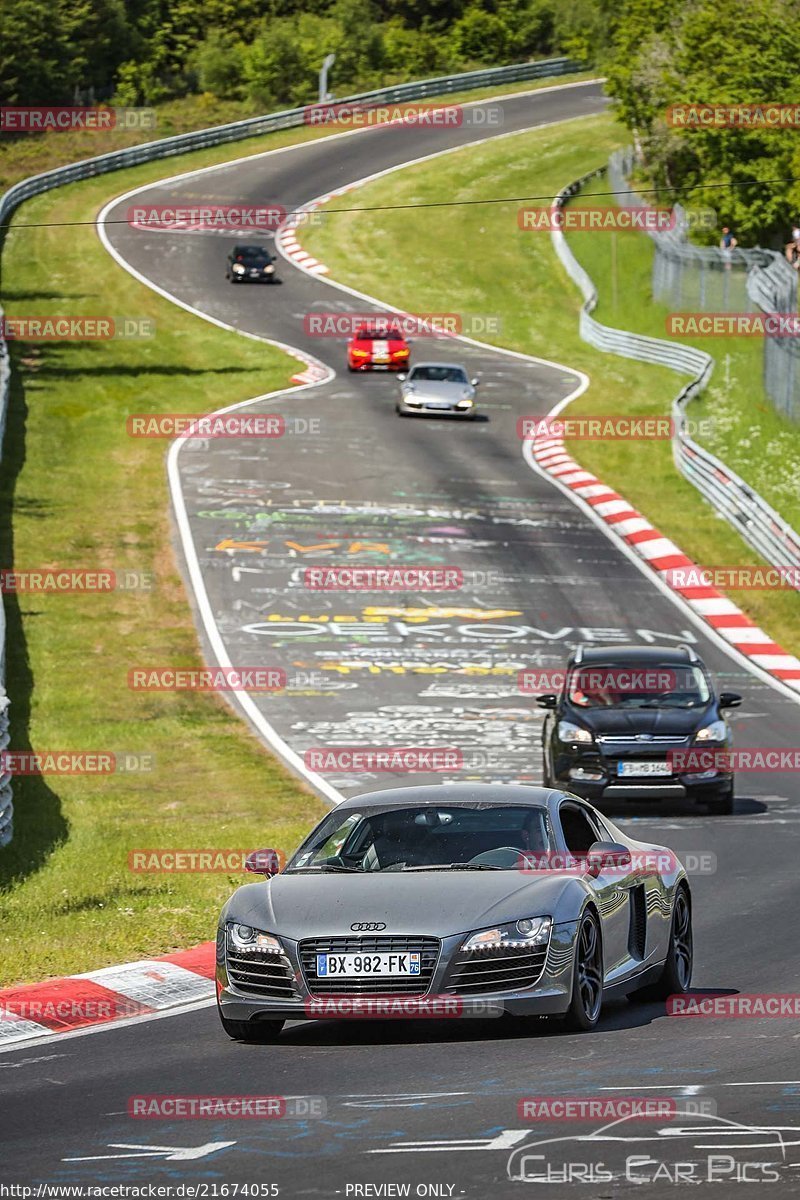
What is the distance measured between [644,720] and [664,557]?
50.1 feet

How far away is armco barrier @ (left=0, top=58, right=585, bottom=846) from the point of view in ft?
246

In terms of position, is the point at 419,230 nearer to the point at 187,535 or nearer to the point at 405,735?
the point at 187,535

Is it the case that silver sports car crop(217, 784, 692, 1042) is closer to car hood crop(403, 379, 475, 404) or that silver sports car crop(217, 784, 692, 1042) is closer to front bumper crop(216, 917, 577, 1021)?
front bumper crop(216, 917, 577, 1021)

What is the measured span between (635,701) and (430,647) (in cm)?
868

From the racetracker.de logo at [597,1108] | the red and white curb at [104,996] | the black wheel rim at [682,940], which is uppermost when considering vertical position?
the racetracker.de logo at [597,1108]

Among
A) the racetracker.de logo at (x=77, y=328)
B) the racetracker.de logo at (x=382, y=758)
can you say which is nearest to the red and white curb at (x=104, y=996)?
the racetracker.de logo at (x=382, y=758)

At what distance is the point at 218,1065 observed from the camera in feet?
31.3

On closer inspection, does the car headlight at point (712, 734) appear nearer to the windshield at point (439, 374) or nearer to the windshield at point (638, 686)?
the windshield at point (638, 686)

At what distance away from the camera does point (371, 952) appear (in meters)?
9.66

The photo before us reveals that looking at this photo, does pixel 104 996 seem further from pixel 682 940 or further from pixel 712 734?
pixel 712 734

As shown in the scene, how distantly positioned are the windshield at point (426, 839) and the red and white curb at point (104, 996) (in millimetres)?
1535

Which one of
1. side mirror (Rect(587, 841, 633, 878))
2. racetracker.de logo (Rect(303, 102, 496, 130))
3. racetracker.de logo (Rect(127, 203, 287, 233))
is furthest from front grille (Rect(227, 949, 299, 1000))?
racetracker.de logo (Rect(303, 102, 496, 130))

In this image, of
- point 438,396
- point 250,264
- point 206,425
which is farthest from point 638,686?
point 250,264

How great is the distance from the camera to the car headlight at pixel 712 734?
20.3 meters
